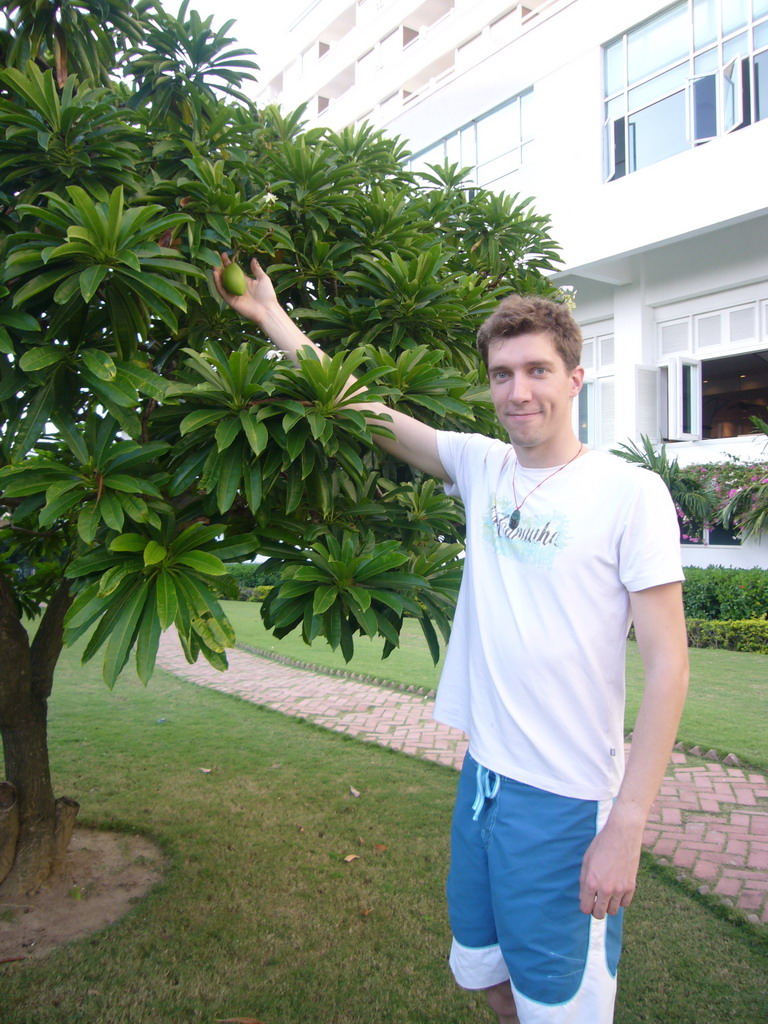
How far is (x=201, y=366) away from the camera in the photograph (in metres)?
2.26

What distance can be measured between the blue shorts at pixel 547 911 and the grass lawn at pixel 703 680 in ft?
14.7

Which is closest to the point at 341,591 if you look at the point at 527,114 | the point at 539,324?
the point at 539,324

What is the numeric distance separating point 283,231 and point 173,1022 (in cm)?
287

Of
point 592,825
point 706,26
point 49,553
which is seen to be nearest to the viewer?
point 592,825

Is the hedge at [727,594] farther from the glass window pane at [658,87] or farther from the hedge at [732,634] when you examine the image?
the glass window pane at [658,87]

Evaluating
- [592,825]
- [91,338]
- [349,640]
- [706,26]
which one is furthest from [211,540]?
[706,26]

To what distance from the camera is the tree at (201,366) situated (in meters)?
2.15

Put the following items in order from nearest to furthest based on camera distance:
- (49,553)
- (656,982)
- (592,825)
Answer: (592,825) < (656,982) < (49,553)

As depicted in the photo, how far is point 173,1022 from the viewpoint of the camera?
2.93 metres

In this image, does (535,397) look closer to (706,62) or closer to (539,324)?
(539,324)

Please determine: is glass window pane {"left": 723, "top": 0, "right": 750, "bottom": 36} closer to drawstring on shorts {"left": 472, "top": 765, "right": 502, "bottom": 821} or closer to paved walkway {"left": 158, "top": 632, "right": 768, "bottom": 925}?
paved walkway {"left": 158, "top": 632, "right": 768, "bottom": 925}

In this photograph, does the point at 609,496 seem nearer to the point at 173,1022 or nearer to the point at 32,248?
the point at 32,248

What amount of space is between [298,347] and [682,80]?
46.8 ft

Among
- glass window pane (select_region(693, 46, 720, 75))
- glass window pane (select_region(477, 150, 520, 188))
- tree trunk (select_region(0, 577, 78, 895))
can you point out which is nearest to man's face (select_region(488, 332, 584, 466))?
tree trunk (select_region(0, 577, 78, 895))
